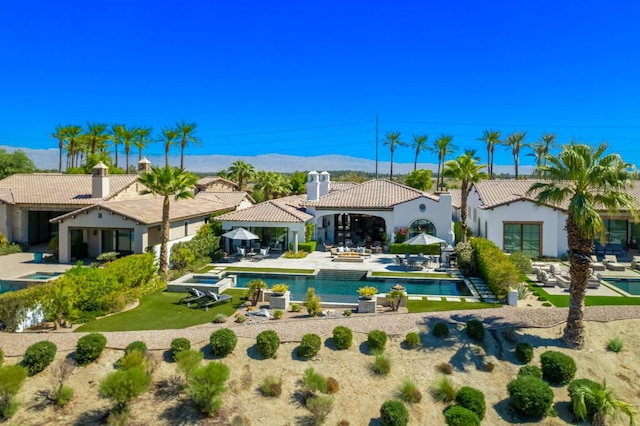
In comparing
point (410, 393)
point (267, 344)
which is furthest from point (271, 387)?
Answer: point (410, 393)

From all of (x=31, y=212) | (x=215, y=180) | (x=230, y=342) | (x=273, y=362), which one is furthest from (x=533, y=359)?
(x=215, y=180)

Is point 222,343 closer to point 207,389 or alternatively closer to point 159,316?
point 207,389

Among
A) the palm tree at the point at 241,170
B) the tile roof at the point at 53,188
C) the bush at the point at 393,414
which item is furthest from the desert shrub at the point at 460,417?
the palm tree at the point at 241,170

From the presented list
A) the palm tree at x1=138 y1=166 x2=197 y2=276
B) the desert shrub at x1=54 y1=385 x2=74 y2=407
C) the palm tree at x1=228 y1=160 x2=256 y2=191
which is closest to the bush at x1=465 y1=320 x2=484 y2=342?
the desert shrub at x1=54 y1=385 x2=74 y2=407

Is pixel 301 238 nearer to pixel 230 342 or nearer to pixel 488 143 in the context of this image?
pixel 230 342

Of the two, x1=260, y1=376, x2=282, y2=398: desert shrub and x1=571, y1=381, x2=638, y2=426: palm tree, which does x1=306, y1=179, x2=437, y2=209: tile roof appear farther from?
x1=260, y1=376, x2=282, y2=398: desert shrub

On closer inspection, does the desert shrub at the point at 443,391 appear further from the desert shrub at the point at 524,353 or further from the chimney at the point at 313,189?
the chimney at the point at 313,189
